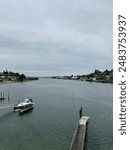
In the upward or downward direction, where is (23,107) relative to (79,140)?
downward

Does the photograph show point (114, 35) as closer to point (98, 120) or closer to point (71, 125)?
point (71, 125)

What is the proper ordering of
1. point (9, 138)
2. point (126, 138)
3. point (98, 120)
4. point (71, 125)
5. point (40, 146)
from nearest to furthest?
point (126, 138) → point (40, 146) → point (9, 138) → point (71, 125) → point (98, 120)

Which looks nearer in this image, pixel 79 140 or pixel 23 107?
pixel 79 140

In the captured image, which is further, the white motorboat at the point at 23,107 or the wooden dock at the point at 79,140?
the white motorboat at the point at 23,107

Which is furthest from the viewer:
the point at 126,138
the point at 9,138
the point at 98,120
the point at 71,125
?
the point at 98,120

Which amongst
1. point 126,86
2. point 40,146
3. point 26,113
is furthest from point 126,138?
point 26,113

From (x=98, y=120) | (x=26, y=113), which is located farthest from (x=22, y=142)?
(x=26, y=113)

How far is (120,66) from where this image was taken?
18.8 feet

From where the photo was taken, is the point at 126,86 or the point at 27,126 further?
the point at 27,126

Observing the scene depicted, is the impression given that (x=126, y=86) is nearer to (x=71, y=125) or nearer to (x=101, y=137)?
(x=101, y=137)

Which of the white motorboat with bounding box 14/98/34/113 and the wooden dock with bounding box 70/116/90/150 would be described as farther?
the white motorboat with bounding box 14/98/34/113

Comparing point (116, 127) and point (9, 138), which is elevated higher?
point (116, 127)

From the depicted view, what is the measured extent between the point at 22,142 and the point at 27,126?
565 inches

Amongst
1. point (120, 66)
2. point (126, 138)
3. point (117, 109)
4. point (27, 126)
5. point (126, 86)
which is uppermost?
point (120, 66)
